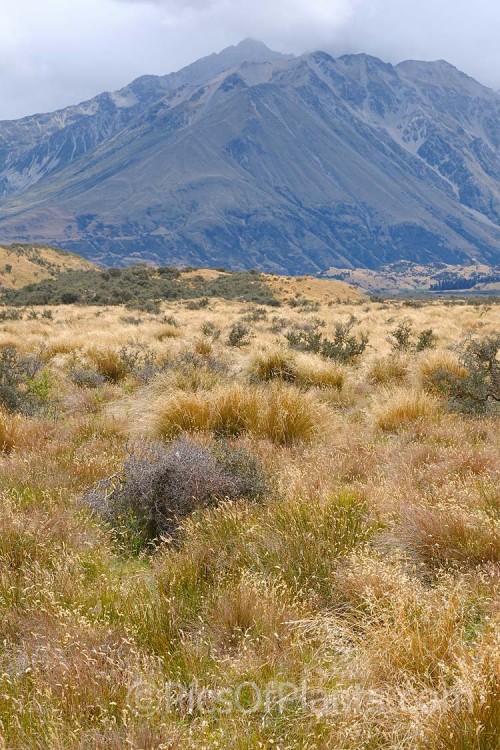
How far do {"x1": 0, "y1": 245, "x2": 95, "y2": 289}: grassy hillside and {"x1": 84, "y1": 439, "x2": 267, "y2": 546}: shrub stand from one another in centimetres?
6320

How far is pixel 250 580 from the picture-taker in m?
3.32

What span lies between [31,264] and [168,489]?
80049 mm

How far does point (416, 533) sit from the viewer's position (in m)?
3.86

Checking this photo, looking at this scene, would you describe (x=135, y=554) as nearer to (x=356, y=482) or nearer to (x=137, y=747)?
(x=356, y=482)

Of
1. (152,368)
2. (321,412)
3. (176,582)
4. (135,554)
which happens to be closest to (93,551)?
(135,554)

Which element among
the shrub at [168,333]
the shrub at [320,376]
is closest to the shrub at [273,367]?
the shrub at [320,376]

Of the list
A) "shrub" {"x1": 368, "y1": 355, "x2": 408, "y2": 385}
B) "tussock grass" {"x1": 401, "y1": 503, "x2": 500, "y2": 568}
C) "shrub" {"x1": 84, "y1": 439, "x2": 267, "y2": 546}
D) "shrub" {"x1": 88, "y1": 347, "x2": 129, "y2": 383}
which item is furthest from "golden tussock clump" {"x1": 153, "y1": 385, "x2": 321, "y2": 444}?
"shrub" {"x1": 88, "y1": 347, "x2": 129, "y2": 383}

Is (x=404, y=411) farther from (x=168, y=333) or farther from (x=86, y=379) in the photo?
(x=168, y=333)

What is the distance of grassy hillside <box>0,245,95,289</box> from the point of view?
6769cm

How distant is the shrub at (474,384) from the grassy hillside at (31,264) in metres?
61.5

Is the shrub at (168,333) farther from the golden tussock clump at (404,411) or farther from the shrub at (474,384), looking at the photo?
the golden tussock clump at (404,411)

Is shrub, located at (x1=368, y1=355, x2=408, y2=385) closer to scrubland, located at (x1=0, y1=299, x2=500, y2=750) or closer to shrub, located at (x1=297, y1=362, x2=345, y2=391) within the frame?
shrub, located at (x1=297, y1=362, x2=345, y2=391)

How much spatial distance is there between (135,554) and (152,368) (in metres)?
6.82

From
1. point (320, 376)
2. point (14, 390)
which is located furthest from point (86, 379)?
point (320, 376)
